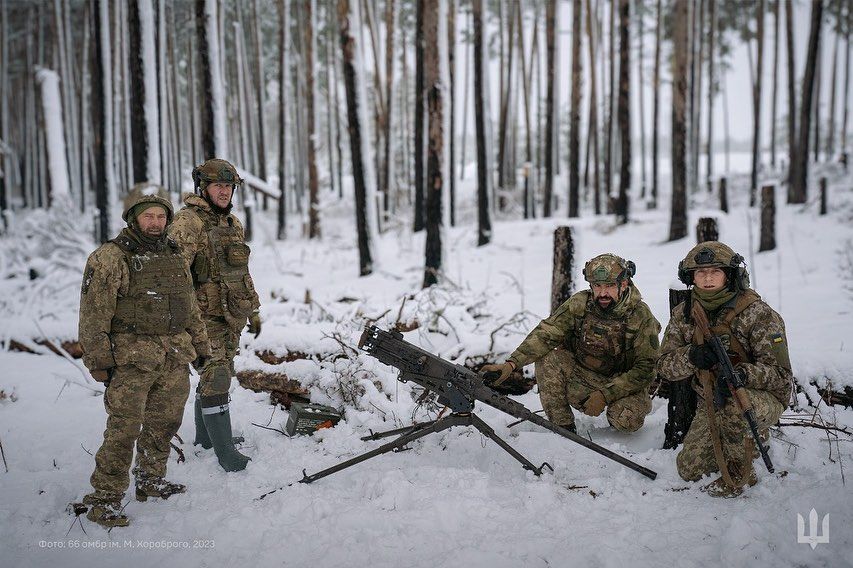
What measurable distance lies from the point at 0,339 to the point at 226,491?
15.2ft

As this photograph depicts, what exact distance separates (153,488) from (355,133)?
738 cm

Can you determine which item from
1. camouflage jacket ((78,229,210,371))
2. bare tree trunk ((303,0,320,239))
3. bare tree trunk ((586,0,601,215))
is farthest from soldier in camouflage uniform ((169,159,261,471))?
bare tree trunk ((586,0,601,215))

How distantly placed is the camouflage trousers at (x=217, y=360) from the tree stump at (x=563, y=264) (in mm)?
2961

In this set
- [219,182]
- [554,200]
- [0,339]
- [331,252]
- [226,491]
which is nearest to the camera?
[226,491]

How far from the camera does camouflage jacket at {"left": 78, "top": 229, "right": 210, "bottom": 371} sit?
8.70 ft

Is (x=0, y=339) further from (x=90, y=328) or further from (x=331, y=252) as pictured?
(x=331, y=252)

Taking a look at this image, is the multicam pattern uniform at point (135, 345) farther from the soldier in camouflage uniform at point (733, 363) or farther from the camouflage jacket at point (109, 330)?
the soldier in camouflage uniform at point (733, 363)

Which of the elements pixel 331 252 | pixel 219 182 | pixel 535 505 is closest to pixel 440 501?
pixel 535 505

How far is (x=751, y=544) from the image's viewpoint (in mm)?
2396

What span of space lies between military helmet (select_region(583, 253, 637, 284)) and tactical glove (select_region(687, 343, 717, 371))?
745 mm

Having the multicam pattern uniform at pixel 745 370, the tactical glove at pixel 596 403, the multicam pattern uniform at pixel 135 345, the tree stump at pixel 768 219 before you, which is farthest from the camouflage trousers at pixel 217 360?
the tree stump at pixel 768 219

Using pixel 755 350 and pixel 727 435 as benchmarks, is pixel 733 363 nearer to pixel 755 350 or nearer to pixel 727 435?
pixel 755 350

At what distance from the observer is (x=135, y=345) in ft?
9.18

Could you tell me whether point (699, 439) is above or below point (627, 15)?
below
